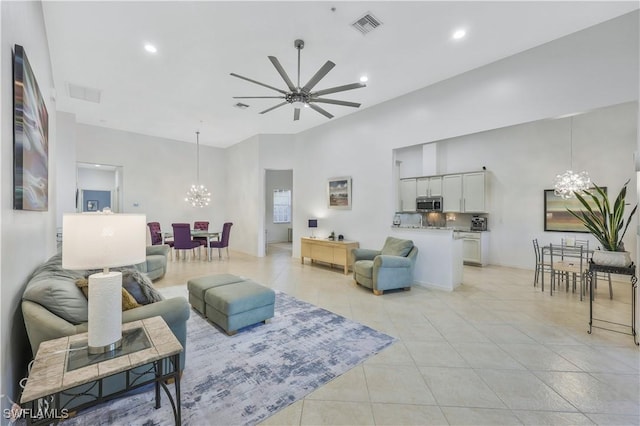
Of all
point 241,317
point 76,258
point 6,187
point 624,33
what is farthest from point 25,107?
point 624,33

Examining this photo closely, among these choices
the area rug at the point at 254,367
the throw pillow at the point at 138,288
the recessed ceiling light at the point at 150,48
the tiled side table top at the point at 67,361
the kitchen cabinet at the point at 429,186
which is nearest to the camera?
the tiled side table top at the point at 67,361

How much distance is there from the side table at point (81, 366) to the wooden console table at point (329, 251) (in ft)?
14.3

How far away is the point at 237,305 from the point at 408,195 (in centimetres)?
638

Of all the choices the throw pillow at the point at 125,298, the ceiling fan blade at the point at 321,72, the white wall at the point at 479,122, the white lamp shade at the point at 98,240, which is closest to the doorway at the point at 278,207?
the white wall at the point at 479,122

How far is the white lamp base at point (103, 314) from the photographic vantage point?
4.97 feet

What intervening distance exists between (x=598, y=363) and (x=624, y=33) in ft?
12.2

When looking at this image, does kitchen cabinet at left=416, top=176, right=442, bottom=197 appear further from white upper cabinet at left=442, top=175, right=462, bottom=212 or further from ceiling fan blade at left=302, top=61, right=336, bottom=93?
ceiling fan blade at left=302, top=61, right=336, bottom=93

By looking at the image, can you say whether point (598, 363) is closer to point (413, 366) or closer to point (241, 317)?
point (413, 366)

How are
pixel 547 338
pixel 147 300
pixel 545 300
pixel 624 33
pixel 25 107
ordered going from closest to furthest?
pixel 25 107 < pixel 147 300 < pixel 547 338 < pixel 624 33 < pixel 545 300

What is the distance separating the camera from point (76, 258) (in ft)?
4.73

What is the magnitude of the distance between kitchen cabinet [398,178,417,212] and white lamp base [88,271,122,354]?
24.5ft

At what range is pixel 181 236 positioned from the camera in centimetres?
696

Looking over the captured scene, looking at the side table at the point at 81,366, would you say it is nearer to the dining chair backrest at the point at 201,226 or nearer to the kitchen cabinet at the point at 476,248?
the kitchen cabinet at the point at 476,248

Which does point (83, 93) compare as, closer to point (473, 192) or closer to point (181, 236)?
point (181, 236)
